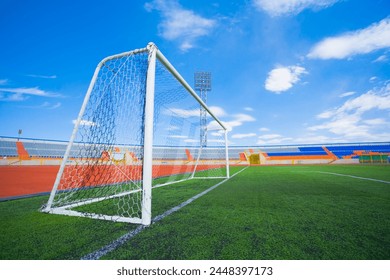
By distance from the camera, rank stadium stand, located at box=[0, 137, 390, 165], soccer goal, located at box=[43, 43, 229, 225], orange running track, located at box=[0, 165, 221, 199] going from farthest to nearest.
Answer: stadium stand, located at box=[0, 137, 390, 165] → orange running track, located at box=[0, 165, 221, 199] → soccer goal, located at box=[43, 43, 229, 225]

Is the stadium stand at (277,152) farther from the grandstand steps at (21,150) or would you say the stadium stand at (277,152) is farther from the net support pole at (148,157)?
the net support pole at (148,157)

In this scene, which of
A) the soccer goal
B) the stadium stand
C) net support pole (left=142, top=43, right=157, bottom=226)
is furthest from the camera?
the stadium stand

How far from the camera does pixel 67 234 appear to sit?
180 centimetres

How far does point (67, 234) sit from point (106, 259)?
753mm

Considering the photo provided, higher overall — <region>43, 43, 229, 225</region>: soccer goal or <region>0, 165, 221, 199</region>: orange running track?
<region>43, 43, 229, 225</region>: soccer goal

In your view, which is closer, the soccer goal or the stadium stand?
the soccer goal

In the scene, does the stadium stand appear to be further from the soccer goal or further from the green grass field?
the green grass field

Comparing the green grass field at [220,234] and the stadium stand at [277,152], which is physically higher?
the stadium stand at [277,152]

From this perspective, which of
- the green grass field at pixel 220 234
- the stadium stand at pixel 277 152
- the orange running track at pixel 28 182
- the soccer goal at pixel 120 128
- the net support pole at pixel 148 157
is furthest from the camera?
the stadium stand at pixel 277 152

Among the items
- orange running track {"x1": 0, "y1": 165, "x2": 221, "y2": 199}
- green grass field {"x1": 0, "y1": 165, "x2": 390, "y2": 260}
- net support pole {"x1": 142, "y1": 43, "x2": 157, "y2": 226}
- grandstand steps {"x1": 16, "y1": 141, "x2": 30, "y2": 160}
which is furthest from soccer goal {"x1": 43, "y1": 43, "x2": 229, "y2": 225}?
grandstand steps {"x1": 16, "y1": 141, "x2": 30, "y2": 160}

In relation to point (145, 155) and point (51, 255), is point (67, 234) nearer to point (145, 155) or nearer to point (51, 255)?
point (51, 255)

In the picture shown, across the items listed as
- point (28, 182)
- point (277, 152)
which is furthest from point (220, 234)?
point (277, 152)

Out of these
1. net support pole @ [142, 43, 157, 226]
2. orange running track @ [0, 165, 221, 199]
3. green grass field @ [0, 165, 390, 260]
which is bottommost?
orange running track @ [0, 165, 221, 199]

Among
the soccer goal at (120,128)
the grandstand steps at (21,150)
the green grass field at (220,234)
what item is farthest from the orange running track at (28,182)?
the grandstand steps at (21,150)
